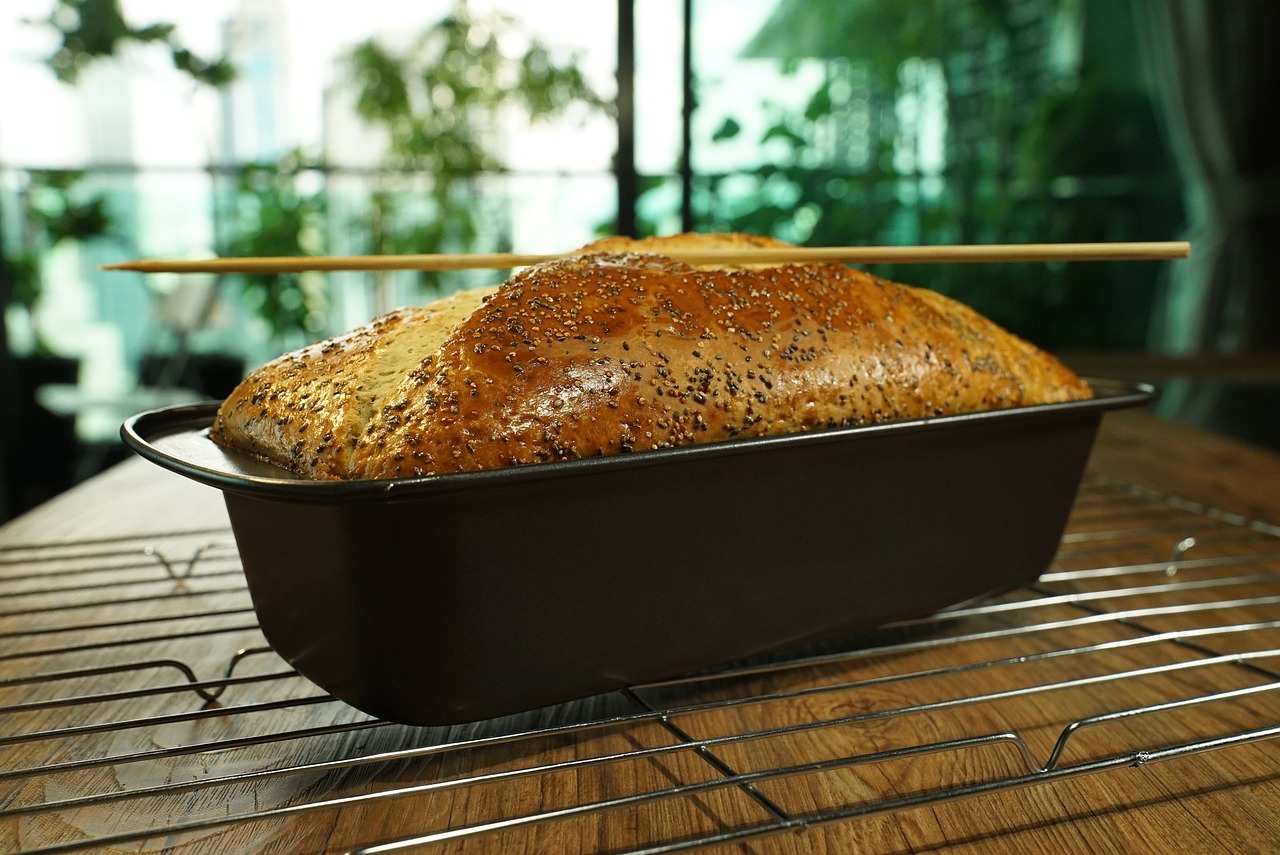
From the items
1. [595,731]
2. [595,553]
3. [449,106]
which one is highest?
[449,106]

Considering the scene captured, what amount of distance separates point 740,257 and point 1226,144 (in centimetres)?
384

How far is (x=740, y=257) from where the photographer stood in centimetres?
105

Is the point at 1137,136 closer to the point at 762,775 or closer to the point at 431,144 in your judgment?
the point at 431,144

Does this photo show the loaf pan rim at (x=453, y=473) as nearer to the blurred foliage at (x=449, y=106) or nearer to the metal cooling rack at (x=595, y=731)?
the metal cooling rack at (x=595, y=731)

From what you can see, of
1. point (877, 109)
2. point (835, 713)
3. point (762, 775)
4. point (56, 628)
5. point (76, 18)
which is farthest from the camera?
point (877, 109)

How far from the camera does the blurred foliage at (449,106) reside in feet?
12.4

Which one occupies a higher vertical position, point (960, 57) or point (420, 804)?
point (960, 57)

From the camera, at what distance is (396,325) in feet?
3.14

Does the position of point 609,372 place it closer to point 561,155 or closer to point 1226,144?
point 561,155

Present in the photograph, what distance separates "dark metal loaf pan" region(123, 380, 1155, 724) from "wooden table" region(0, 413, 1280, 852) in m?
0.05

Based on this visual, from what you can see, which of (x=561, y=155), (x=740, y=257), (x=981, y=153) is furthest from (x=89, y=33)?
(x=740, y=257)

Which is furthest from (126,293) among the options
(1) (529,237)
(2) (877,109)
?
(2) (877,109)

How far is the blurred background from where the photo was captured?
3.66 m

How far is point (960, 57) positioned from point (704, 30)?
104 cm
